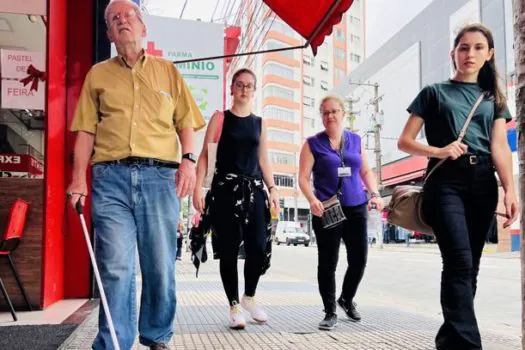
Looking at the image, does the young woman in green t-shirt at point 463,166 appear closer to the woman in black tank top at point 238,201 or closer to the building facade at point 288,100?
the woman in black tank top at point 238,201

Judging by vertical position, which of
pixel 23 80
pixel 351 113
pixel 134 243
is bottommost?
pixel 134 243

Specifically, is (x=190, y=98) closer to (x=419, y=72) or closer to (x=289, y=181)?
(x=419, y=72)

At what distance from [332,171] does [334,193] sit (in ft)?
0.60

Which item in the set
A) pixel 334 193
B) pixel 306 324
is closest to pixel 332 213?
pixel 334 193

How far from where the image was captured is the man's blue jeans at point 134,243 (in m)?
2.74

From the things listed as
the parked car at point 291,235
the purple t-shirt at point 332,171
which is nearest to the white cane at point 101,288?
the purple t-shirt at point 332,171

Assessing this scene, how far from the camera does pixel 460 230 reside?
10.2ft

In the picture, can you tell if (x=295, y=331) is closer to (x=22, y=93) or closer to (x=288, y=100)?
(x=22, y=93)

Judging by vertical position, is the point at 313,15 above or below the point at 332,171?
above

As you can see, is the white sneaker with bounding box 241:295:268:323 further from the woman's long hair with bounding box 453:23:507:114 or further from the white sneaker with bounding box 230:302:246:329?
the woman's long hair with bounding box 453:23:507:114

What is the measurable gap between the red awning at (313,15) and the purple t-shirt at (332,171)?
0.94 meters

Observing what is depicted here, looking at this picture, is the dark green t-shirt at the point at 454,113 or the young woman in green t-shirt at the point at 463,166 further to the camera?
the dark green t-shirt at the point at 454,113

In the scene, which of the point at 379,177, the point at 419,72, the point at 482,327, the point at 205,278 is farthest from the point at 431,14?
the point at 482,327

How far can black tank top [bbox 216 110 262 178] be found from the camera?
14.6 ft
